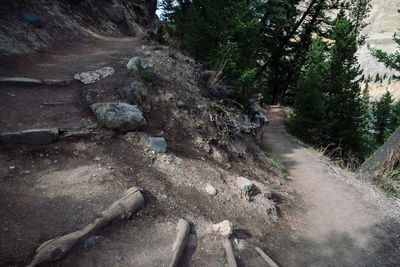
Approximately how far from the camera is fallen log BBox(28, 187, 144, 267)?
1.96 m

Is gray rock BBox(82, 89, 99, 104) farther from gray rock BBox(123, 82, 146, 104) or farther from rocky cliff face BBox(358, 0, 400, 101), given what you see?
rocky cliff face BBox(358, 0, 400, 101)

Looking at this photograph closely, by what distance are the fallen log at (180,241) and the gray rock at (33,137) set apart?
105 inches

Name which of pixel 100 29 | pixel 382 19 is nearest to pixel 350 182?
pixel 100 29

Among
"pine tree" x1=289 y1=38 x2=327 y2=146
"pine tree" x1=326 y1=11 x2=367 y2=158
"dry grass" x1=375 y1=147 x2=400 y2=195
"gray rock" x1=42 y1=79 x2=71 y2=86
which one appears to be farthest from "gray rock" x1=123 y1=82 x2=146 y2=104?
"pine tree" x1=326 y1=11 x2=367 y2=158

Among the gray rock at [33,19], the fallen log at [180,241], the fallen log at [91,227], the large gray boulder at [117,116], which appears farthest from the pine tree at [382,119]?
the gray rock at [33,19]

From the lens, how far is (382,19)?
64.6m

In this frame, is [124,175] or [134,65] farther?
[134,65]

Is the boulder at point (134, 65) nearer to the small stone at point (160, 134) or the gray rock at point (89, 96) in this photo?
the gray rock at point (89, 96)

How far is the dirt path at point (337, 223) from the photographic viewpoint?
377 cm

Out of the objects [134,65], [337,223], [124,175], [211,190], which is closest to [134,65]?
[134,65]

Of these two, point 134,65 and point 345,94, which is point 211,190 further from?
point 345,94

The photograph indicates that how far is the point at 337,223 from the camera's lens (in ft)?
15.9

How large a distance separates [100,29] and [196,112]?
33.7 ft

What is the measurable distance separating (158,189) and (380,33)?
89.5m
